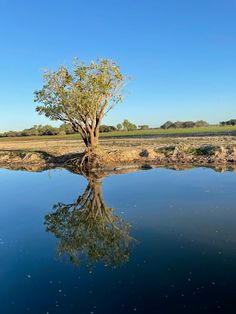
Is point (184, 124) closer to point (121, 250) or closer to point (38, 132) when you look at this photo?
point (38, 132)

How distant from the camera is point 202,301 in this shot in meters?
10.0

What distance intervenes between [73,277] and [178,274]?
11.0 ft

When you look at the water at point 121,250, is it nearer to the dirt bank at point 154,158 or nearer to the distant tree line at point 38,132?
the dirt bank at point 154,158

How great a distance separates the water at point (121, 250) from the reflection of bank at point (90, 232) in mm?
42

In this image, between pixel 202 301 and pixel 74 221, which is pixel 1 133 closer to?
pixel 74 221

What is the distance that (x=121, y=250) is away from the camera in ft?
46.2

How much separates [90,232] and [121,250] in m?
2.95

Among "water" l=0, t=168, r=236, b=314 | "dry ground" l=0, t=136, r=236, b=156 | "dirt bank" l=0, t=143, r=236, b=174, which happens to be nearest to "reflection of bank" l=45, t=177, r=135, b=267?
"water" l=0, t=168, r=236, b=314

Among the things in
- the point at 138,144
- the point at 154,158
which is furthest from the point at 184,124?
the point at 154,158

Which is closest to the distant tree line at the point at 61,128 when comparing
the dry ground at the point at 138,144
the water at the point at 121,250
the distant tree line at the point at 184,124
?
the distant tree line at the point at 184,124

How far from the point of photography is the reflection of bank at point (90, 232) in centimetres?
1372

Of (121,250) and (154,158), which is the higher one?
(154,158)

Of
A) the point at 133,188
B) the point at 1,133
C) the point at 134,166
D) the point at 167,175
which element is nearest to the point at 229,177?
the point at 167,175

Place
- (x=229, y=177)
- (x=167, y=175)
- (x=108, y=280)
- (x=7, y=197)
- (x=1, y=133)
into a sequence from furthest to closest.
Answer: (x=1, y=133)
(x=167, y=175)
(x=229, y=177)
(x=7, y=197)
(x=108, y=280)
